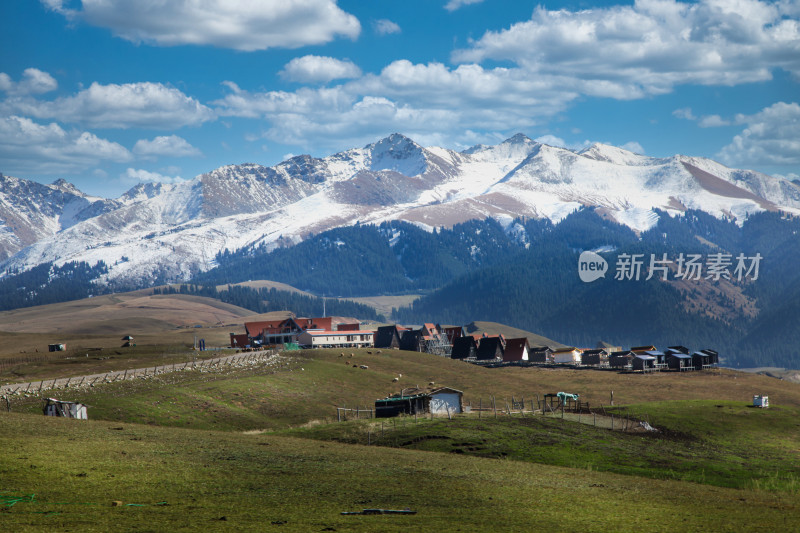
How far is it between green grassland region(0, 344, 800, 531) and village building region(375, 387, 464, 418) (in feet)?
21.2

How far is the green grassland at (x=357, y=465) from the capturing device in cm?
4147

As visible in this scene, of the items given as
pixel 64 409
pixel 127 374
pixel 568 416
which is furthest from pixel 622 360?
pixel 64 409

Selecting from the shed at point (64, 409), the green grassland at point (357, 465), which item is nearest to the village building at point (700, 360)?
the green grassland at point (357, 465)

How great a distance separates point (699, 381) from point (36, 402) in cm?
11467

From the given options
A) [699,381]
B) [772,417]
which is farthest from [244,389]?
[699,381]

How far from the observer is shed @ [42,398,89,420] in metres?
74.8

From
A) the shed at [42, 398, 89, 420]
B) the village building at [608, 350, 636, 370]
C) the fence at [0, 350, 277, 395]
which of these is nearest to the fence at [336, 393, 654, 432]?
→ the shed at [42, 398, 89, 420]

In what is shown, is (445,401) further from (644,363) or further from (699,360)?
(699,360)

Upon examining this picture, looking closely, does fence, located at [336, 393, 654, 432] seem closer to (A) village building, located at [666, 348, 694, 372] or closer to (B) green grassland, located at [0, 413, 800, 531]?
(B) green grassland, located at [0, 413, 800, 531]

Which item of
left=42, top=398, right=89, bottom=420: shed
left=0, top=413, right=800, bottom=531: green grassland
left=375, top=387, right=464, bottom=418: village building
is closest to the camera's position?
left=0, top=413, right=800, bottom=531: green grassland

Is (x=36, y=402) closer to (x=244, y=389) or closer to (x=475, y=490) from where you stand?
(x=244, y=389)

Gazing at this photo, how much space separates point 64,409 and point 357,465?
105ft

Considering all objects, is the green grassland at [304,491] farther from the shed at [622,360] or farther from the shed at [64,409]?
the shed at [622,360]

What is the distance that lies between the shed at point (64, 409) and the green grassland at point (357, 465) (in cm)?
163
